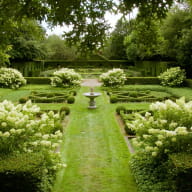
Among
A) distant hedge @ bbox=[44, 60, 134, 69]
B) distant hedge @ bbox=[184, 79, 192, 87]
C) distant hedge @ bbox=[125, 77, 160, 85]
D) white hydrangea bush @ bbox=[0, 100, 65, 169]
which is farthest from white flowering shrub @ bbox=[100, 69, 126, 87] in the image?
distant hedge @ bbox=[44, 60, 134, 69]

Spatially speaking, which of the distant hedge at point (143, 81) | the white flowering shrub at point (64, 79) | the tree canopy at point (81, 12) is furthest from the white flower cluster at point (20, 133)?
the distant hedge at point (143, 81)

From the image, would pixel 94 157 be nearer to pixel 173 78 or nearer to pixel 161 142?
pixel 161 142

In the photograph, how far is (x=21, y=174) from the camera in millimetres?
4500

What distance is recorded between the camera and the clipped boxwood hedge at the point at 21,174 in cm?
451

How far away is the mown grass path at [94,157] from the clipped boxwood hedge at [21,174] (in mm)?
993

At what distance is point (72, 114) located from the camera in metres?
12.6

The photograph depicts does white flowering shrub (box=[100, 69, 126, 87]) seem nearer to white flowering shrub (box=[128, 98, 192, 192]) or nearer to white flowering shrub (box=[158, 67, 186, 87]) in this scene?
white flowering shrub (box=[158, 67, 186, 87])

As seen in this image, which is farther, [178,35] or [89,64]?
[89,64]

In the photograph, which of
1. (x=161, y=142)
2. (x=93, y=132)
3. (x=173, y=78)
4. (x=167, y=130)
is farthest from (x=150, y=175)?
(x=173, y=78)

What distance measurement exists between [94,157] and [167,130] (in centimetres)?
247

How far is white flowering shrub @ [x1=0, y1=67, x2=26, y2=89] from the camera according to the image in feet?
Answer: 69.1

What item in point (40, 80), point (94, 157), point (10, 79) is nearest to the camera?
point (94, 157)

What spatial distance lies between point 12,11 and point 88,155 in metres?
4.78

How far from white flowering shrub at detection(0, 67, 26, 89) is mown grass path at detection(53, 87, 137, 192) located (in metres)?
10.8
